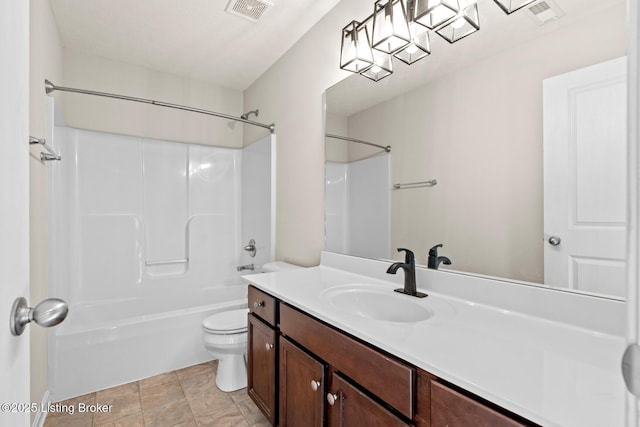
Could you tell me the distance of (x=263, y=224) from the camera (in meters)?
2.75

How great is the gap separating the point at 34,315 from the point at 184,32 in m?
2.31

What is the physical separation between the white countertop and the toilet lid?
1.05 m

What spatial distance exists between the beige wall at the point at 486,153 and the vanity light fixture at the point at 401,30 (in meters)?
0.18

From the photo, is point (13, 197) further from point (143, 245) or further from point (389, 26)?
point (143, 245)

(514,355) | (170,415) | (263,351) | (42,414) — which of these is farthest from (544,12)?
(42,414)

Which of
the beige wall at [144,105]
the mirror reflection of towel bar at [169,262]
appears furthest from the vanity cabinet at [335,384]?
the beige wall at [144,105]

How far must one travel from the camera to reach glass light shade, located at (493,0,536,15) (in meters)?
1.11

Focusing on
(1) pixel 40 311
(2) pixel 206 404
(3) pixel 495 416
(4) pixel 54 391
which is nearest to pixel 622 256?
(3) pixel 495 416

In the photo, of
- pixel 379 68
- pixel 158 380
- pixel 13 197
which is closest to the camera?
pixel 13 197

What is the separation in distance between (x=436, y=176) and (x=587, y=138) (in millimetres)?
548

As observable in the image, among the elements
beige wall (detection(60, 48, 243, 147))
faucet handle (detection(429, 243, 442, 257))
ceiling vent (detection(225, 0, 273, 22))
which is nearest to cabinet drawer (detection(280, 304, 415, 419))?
faucet handle (detection(429, 243, 442, 257))

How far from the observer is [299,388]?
125cm

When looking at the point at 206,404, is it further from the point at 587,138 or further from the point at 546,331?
the point at 587,138

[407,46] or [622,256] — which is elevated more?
[407,46]
